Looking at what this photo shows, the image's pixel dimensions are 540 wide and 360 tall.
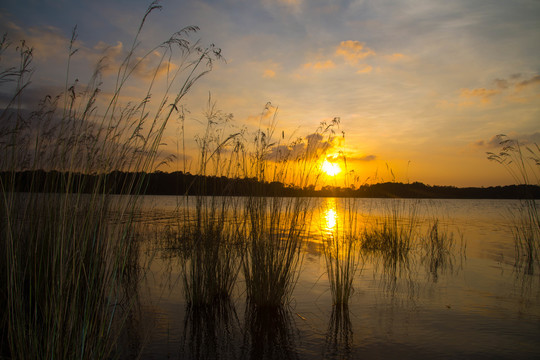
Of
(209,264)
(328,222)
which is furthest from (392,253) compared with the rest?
(328,222)

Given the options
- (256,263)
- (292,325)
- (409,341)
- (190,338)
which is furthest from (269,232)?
(409,341)

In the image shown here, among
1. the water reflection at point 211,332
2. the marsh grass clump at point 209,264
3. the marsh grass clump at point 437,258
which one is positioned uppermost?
the marsh grass clump at point 209,264

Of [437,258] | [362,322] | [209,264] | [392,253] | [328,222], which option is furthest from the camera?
[328,222]

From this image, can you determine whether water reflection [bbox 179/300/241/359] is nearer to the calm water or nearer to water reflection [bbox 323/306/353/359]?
the calm water

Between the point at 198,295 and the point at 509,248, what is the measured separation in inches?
363

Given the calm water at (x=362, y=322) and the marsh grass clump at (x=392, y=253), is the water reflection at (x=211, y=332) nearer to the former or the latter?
the calm water at (x=362, y=322)

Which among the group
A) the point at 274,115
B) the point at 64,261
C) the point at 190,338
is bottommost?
the point at 190,338

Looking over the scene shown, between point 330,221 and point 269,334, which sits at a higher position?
point 330,221

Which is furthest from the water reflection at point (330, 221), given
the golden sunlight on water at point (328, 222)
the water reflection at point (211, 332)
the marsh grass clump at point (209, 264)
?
the water reflection at point (211, 332)

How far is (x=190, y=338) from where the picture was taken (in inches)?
130

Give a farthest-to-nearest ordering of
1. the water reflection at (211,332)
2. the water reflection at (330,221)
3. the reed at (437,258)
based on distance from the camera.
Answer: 1. the water reflection at (330,221)
2. the reed at (437,258)
3. the water reflection at (211,332)

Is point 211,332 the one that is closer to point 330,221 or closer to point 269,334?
point 269,334

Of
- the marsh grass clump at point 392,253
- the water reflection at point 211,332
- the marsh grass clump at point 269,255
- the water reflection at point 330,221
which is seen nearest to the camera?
the water reflection at point 211,332

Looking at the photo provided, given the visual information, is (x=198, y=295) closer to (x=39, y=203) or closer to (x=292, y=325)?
(x=292, y=325)
